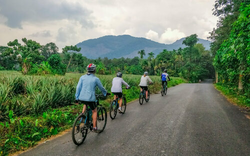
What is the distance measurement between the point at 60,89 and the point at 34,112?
7.03 ft

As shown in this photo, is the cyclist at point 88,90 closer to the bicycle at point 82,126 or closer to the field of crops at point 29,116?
the bicycle at point 82,126

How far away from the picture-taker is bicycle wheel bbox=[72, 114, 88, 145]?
4.12 metres

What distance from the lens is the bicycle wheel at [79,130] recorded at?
13.5ft

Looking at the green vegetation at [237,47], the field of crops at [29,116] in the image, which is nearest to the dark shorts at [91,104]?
the field of crops at [29,116]

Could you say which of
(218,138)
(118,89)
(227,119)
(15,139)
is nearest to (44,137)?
(15,139)

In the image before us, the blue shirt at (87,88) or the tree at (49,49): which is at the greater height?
the tree at (49,49)

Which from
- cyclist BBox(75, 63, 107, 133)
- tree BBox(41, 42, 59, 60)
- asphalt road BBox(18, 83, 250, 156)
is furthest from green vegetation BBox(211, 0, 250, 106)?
tree BBox(41, 42, 59, 60)

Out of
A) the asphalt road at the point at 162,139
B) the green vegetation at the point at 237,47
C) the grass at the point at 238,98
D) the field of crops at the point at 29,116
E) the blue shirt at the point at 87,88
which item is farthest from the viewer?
the grass at the point at 238,98

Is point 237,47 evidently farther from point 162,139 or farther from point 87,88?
point 87,88

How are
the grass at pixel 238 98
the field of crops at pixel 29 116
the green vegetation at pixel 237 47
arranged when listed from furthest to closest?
the grass at pixel 238 98 → the green vegetation at pixel 237 47 → the field of crops at pixel 29 116

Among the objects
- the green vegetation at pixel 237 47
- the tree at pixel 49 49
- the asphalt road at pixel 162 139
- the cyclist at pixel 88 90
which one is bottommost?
the asphalt road at pixel 162 139

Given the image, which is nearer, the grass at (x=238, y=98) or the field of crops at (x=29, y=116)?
the field of crops at (x=29, y=116)

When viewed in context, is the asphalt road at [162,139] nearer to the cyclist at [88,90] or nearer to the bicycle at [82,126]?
the bicycle at [82,126]

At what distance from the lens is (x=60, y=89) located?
817 cm
